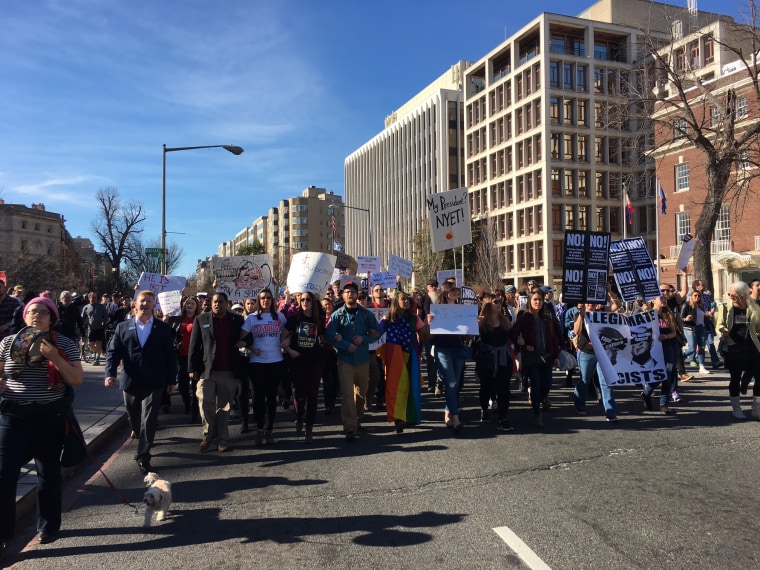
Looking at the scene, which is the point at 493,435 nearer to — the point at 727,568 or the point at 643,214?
the point at 727,568

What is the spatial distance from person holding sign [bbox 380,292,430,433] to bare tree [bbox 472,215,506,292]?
4322cm

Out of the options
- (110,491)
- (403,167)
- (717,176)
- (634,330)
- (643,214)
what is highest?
(403,167)

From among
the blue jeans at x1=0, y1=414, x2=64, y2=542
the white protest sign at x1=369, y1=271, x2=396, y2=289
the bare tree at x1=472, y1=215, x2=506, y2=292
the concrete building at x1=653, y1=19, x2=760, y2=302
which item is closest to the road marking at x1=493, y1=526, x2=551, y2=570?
the blue jeans at x1=0, y1=414, x2=64, y2=542

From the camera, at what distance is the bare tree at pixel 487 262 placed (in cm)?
5284

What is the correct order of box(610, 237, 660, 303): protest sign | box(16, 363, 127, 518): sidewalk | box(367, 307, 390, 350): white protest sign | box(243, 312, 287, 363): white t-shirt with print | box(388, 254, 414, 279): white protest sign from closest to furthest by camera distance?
box(16, 363, 127, 518): sidewalk → box(243, 312, 287, 363): white t-shirt with print → box(367, 307, 390, 350): white protest sign → box(610, 237, 660, 303): protest sign → box(388, 254, 414, 279): white protest sign

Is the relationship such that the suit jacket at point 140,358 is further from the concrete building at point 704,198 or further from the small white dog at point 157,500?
the concrete building at point 704,198

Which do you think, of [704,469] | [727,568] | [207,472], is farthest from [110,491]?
[704,469]

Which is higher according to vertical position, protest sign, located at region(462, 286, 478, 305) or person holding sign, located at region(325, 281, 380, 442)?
protest sign, located at region(462, 286, 478, 305)

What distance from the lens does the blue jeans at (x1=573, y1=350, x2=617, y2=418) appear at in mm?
8398

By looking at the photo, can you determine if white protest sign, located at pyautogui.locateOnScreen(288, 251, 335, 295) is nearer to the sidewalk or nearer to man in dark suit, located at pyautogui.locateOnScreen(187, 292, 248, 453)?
man in dark suit, located at pyautogui.locateOnScreen(187, 292, 248, 453)

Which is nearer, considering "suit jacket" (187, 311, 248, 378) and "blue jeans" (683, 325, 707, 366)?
"suit jacket" (187, 311, 248, 378)

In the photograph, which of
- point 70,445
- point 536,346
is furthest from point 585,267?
point 70,445

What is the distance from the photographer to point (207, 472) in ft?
21.1

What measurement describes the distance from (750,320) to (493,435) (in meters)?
4.07
